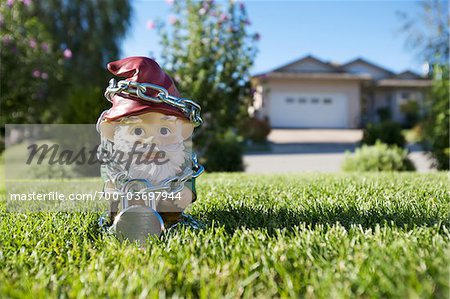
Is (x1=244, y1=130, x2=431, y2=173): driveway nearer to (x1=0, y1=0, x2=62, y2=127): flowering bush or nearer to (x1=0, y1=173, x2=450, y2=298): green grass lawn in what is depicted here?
(x1=0, y1=0, x2=62, y2=127): flowering bush

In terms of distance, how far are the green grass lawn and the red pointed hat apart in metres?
0.64

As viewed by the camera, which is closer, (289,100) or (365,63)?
(289,100)

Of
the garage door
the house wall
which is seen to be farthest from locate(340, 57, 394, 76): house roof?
the garage door

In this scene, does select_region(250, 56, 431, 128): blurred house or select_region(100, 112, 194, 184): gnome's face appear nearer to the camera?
select_region(100, 112, 194, 184): gnome's face

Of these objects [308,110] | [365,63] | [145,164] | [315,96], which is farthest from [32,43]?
[365,63]

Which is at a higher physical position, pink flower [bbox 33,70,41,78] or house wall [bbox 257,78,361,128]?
pink flower [bbox 33,70,41,78]

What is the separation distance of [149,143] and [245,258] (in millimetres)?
884

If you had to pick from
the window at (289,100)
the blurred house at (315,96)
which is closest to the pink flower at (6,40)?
the blurred house at (315,96)

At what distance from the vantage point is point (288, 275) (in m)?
1.47

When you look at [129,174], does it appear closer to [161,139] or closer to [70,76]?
[161,139]

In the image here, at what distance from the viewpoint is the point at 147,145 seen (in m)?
2.22

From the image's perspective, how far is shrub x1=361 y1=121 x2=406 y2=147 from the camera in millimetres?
11617

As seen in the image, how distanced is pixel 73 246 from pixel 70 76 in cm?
1443

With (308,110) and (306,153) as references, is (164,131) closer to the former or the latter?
(306,153)
